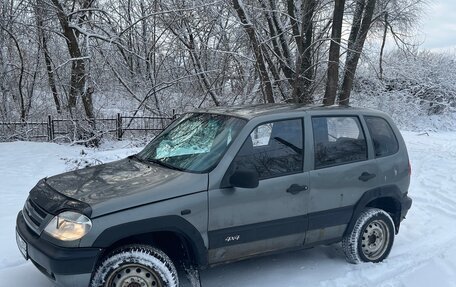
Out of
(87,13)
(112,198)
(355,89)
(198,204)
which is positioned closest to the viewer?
(112,198)

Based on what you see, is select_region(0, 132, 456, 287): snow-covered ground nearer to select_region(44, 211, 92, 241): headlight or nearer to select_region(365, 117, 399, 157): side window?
select_region(44, 211, 92, 241): headlight

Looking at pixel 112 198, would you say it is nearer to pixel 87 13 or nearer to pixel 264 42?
pixel 264 42

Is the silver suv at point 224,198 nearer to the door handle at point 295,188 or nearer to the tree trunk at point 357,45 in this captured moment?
the door handle at point 295,188

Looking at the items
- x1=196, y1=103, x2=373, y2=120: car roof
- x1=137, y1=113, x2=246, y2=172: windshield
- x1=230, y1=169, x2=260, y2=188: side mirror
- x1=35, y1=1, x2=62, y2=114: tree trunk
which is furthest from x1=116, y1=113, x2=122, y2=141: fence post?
x1=230, y1=169, x2=260, y2=188: side mirror

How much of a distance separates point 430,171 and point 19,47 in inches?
561

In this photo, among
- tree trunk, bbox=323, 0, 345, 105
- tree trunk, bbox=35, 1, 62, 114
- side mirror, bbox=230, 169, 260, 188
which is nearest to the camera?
side mirror, bbox=230, 169, 260, 188

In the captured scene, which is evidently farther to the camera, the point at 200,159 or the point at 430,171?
the point at 430,171

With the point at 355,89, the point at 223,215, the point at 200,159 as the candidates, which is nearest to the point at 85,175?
the point at 200,159

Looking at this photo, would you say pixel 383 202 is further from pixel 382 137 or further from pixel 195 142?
pixel 195 142

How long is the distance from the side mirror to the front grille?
1524 mm

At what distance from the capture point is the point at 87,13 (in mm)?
15289

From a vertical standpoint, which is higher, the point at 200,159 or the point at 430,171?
the point at 200,159

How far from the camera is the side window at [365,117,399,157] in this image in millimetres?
4961

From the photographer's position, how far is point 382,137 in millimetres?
5051
